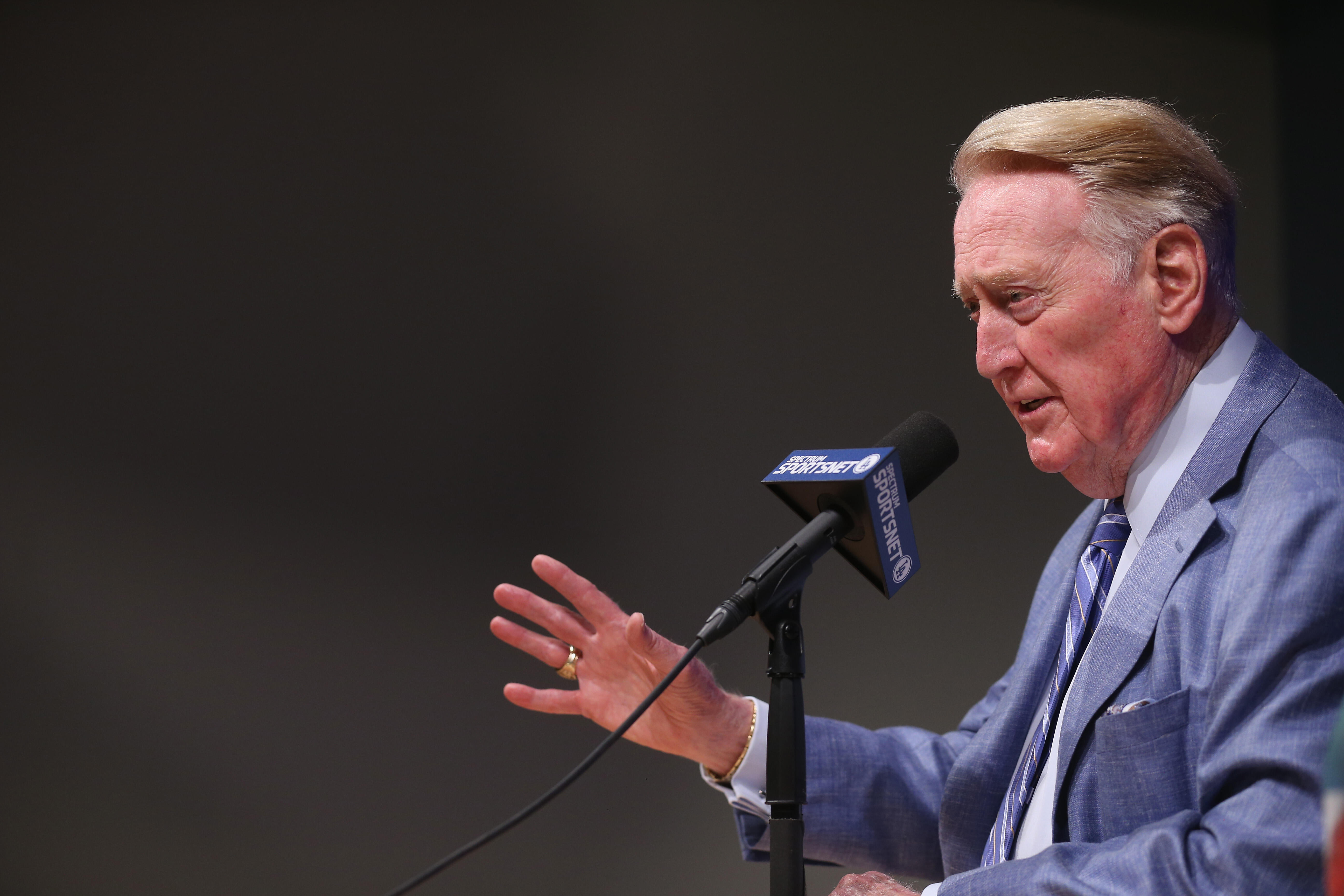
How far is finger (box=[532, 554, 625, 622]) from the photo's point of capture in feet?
3.91

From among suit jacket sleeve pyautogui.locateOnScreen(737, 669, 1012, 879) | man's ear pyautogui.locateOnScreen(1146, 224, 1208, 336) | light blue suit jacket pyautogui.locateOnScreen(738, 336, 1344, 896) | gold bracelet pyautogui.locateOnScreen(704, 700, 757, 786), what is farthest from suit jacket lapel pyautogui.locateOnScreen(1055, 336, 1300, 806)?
gold bracelet pyautogui.locateOnScreen(704, 700, 757, 786)

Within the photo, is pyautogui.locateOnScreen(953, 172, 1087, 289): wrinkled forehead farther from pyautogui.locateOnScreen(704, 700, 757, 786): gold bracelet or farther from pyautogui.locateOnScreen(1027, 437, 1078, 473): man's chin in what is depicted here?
pyautogui.locateOnScreen(704, 700, 757, 786): gold bracelet

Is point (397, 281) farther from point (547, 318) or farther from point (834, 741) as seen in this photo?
point (834, 741)

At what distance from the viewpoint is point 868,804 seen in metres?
1.47

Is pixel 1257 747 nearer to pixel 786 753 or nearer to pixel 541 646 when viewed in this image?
pixel 786 753

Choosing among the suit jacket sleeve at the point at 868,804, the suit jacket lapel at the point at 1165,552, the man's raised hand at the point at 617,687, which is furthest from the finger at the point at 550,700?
the suit jacket lapel at the point at 1165,552

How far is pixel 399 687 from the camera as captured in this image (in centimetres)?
212

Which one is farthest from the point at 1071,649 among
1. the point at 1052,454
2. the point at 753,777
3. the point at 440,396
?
the point at 440,396

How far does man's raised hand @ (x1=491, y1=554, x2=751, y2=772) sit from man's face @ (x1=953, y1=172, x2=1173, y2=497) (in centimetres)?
55

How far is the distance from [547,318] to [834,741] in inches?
47.8

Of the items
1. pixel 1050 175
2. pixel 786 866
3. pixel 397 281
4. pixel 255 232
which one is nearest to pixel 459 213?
pixel 397 281

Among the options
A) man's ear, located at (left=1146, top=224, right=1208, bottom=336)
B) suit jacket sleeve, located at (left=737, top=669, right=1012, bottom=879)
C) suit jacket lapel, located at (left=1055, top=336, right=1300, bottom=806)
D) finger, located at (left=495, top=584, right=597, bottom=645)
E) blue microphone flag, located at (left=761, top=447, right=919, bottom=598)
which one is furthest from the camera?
suit jacket sleeve, located at (left=737, top=669, right=1012, bottom=879)

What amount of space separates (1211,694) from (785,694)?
1.41ft

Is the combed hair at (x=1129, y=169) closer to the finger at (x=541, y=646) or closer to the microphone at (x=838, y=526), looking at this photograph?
the microphone at (x=838, y=526)
